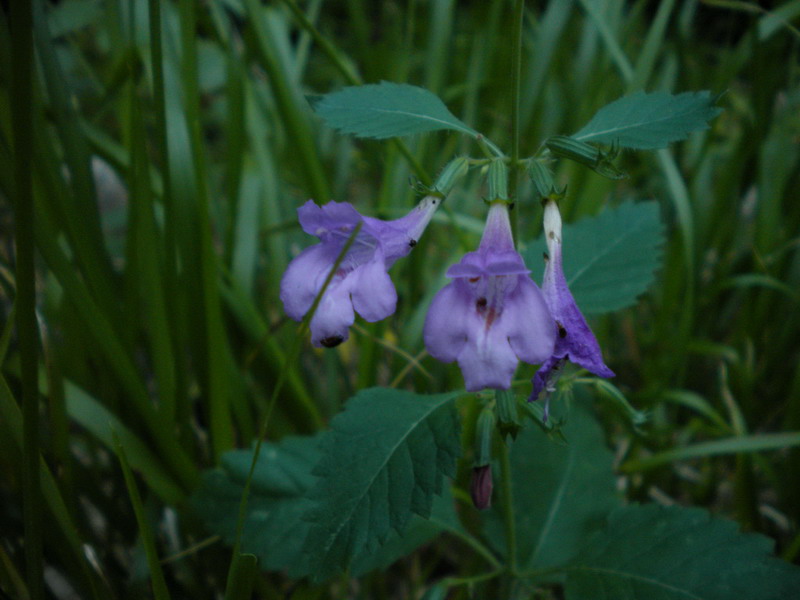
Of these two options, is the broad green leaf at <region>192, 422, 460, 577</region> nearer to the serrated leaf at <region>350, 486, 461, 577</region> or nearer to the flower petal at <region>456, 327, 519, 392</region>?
A: the serrated leaf at <region>350, 486, 461, 577</region>

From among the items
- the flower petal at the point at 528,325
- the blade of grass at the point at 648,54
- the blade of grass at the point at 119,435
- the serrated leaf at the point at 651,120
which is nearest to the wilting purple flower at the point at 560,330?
the flower petal at the point at 528,325

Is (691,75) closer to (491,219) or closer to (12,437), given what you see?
(491,219)

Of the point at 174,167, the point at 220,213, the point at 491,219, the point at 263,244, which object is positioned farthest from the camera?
the point at 263,244

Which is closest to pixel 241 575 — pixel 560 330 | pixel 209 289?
pixel 560 330

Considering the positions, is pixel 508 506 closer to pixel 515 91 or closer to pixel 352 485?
pixel 352 485

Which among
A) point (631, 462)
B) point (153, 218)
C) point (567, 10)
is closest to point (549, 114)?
point (567, 10)

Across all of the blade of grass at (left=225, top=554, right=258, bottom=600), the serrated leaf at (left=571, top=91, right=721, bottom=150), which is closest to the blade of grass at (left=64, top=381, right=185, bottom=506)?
the blade of grass at (left=225, top=554, right=258, bottom=600)

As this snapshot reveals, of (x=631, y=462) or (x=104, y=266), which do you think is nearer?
(x=104, y=266)
